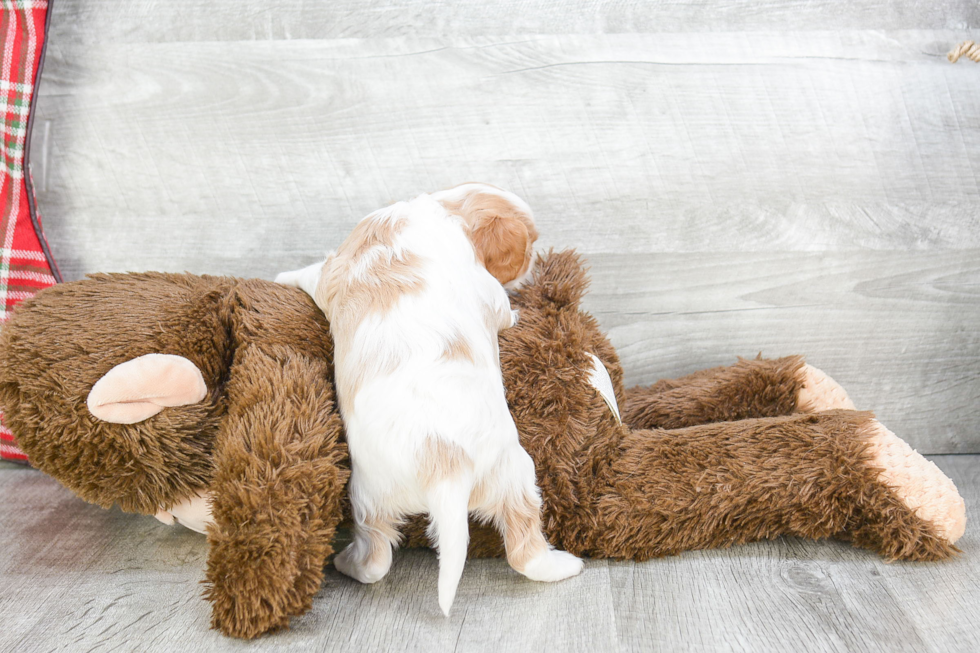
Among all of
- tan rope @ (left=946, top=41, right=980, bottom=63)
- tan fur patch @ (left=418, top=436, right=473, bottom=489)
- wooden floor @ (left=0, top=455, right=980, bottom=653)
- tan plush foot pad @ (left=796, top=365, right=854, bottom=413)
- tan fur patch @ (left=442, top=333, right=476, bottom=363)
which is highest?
tan rope @ (left=946, top=41, right=980, bottom=63)

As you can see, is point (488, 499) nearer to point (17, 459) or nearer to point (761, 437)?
point (761, 437)

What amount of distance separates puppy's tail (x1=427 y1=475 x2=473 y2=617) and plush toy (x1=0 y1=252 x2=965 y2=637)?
0.17m

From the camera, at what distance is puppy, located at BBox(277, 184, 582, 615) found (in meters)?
0.97

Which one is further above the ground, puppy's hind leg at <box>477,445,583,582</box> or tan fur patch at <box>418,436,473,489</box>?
tan fur patch at <box>418,436,473,489</box>

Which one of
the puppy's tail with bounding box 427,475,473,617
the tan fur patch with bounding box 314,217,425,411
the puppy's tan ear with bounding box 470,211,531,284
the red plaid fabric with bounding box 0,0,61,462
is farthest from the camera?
the red plaid fabric with bounding box 0,0,61,462

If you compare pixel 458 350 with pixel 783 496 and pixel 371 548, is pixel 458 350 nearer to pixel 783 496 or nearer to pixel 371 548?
pixel 371 548

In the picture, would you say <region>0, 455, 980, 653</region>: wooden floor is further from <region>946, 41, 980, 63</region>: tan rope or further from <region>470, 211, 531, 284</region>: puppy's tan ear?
<region>946, 41, 980, 63</region>: tan rope

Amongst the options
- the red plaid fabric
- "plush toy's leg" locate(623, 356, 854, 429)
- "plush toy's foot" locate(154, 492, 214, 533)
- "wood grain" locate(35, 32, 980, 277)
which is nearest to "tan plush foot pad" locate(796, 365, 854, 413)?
"plush toy's leg" locate(623, 356, 854, 429)

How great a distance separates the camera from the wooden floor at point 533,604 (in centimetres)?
97

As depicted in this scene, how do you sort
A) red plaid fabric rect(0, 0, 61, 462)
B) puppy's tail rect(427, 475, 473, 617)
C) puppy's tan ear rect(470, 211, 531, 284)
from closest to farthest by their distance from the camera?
puppy's tail rect(427, 475, 473, 617) → puppy's tan ear rect(470, 211, 531, 284) → red plaid fabric rect(0, 0, 61, 462)

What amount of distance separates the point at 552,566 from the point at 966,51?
1.30m

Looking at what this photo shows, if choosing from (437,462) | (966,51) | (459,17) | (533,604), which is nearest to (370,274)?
(437,462)

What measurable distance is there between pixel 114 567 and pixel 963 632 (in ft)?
4.19

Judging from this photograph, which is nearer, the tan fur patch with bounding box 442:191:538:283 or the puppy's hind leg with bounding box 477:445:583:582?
the puppy's hind leg with bounding box 477:445:583:582
